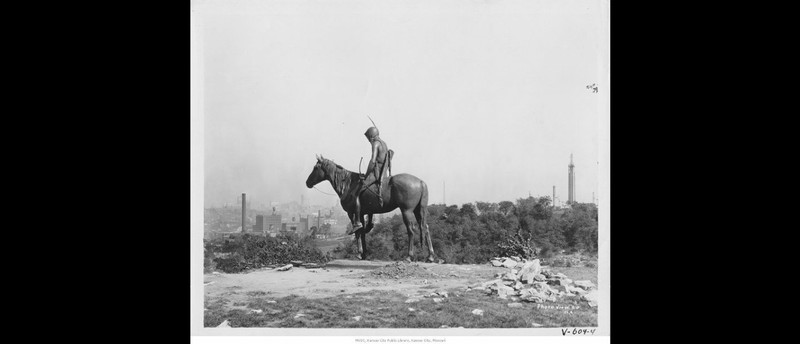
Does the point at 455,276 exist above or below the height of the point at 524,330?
above

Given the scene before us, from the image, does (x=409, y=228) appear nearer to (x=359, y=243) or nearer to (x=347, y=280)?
(x=359, y=243)

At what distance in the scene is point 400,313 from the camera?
841cm

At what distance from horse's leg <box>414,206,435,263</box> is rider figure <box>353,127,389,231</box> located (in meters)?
0.54

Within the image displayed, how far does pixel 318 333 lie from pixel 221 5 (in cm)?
456

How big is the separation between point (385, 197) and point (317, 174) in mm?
989

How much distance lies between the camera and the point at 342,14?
8.61 meters

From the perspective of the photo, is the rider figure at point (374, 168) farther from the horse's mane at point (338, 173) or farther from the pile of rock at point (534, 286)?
the pile of rock at point (534, 286)

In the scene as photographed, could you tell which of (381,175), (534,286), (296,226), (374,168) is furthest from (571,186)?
(296,226)

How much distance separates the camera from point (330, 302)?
8477 mm

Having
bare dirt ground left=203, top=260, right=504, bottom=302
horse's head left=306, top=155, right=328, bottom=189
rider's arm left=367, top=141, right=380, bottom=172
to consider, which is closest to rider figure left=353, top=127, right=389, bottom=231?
rider's arm left=367, top=141, right=380, bottom=172

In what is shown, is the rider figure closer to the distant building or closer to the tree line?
the tree line
